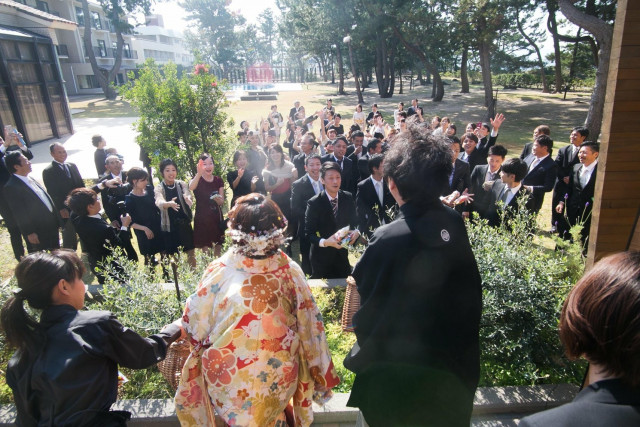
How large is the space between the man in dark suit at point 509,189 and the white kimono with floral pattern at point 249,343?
3097 millimetres

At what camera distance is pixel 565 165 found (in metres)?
6.19

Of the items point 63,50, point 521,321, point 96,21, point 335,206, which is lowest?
point 521,321

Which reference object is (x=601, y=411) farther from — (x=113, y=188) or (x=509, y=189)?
(x=113, y=188)

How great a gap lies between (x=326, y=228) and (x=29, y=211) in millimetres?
3918

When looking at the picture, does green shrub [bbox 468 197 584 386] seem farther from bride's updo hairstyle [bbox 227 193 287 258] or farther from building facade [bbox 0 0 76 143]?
building facade [bbox 0 0 76 143]

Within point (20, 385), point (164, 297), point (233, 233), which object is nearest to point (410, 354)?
point (233, 233)

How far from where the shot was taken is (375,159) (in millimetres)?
4699

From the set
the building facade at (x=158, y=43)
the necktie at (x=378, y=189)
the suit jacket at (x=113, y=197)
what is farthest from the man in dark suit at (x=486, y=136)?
the building facade at (x=158, y=43)

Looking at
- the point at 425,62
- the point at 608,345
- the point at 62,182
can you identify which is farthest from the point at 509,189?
the point at 425,62

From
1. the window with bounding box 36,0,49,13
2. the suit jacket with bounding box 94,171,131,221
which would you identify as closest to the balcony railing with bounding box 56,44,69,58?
the window with bounding box 36,0,49,13

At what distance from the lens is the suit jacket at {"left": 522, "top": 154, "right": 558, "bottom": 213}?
5.07 meters

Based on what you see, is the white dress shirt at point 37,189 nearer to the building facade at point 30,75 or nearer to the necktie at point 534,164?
the necktie at point 534,164

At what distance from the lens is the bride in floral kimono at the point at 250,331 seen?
6.48ft

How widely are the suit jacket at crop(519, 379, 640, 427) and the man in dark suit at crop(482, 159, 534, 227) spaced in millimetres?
3541
